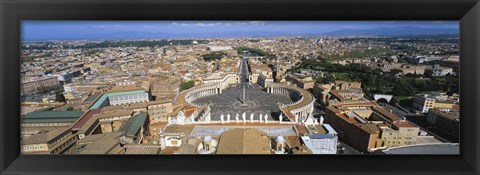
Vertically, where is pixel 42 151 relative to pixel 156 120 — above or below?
above

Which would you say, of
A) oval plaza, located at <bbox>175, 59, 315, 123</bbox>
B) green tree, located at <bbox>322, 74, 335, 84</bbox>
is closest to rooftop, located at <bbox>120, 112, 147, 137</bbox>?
oval plaza, located at <bbox>175, 59, 315, 123</bbox>

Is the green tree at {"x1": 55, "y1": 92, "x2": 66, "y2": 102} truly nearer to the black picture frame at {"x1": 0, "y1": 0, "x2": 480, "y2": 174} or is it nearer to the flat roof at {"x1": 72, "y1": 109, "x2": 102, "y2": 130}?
the flat roof at {"x1": 72, "y1": 109, "x2": 102, "y2": 130}

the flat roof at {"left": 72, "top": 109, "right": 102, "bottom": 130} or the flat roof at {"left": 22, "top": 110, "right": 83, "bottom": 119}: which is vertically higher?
the flat roof at {"left": 22, "top": 110, "right": 83, "bottom": 119}

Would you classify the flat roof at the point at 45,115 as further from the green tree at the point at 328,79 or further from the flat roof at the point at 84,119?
the green tree at the point at 328,79

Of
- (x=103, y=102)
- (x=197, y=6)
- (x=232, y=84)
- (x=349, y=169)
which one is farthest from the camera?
(x=232, y=84)

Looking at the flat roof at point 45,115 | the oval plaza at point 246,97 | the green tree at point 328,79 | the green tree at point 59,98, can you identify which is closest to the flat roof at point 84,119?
the flat roof at point 45,115

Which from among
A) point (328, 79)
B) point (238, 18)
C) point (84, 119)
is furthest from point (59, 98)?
point (328, 79)

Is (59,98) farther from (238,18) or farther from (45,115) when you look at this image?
(238,18)
